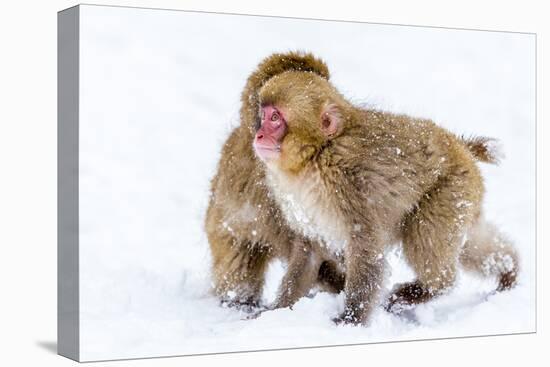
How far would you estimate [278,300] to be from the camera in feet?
20.4

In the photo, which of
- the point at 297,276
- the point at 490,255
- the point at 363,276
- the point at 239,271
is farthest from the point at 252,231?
the point at 490,255

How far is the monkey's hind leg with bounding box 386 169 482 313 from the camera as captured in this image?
6277 mm

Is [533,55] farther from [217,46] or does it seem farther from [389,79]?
[217,46]

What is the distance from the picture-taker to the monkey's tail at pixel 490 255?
22.0 ft

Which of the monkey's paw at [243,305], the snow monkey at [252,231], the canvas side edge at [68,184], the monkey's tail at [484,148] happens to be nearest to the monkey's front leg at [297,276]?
the snow monkey at [252,231]

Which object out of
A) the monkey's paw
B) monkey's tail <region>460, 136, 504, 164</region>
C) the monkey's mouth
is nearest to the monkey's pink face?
the monkey's mouth

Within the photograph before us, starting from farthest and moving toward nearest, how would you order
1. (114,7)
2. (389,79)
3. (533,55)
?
(533,55)
(389,79)
(114,7)

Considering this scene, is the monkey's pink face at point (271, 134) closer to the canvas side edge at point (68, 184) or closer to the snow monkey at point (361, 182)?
the snow monkey at point (361, 182)

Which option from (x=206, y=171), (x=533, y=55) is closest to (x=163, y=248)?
(x=206, y=171)

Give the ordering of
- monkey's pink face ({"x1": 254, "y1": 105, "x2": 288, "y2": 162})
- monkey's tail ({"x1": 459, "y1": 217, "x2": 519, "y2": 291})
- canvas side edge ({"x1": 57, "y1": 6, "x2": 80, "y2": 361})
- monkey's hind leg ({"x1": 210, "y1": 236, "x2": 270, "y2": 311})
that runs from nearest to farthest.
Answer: canvas side edge ({"x1": 57, "y1": 6, "x2": 80, "y2": 361}), monkey's pink face ({"x1": 254, "y1": 105, "x2": 288, "y2": 162}), monkey's hind leg ({"x1": 210, "y1": 236, "x2": 270, "y2": 311}), monkey's tail ({"x1": 459, "y1": 217, "x2": 519, "y2": 291})

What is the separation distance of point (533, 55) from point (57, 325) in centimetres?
368

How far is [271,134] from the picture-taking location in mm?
5840

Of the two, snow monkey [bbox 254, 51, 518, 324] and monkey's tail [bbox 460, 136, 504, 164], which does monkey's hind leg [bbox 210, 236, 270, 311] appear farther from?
monkey's tail [bbox 460, 136, 504, 164]

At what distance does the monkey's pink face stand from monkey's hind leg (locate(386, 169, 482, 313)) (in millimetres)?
929
